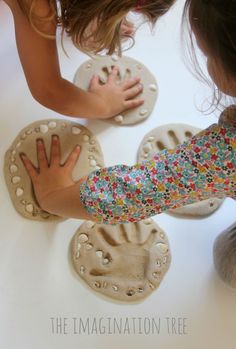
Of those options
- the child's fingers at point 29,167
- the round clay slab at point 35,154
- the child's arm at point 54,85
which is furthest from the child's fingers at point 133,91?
the child's fingers at point 29,167

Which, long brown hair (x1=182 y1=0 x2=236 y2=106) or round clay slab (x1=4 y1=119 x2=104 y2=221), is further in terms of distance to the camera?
round clay slab (x1=4 y1=119 x2=104 y2=221)

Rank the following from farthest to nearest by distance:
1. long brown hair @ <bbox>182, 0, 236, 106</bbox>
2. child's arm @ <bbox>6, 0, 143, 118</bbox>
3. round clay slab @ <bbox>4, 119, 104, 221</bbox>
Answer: round clay slab @ <bbox>4, 119, 104, 221</bbox> < child's arm @ <bbox>6, 0, 143, 118</bbox> < long brown hair @ <bbox>182, 0, 236, 106</bbox>

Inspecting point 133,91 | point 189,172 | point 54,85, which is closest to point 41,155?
point 54,85

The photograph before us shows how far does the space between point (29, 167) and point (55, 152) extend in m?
0.06

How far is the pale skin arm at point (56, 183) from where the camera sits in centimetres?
83

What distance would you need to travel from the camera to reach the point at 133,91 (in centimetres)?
106

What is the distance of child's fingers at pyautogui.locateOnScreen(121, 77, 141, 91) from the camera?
3.49ft

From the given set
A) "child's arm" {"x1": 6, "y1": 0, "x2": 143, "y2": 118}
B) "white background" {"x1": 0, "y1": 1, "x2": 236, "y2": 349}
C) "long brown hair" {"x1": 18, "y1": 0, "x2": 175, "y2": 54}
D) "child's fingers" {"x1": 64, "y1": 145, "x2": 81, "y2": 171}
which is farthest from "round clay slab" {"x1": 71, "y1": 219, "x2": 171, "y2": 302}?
"long brown hair" {"x1": 18, "y1": 0, "x2": 175, "y2": 54}

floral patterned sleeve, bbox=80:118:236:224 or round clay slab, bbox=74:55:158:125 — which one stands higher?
round clay slab, bbox=74:55:158:125

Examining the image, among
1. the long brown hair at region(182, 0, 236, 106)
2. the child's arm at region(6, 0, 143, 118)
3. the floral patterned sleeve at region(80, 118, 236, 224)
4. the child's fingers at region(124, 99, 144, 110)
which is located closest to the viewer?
the long brown hair at region(182, 0, 236, 106)

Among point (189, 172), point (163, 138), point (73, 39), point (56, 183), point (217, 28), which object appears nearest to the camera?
point (217, 28)

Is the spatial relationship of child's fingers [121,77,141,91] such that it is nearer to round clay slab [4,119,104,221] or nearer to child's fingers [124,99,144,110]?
child's fingers [124,99,144,110]

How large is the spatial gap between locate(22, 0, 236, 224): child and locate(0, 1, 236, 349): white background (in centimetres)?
11

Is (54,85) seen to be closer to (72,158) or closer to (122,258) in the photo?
(72,158)
